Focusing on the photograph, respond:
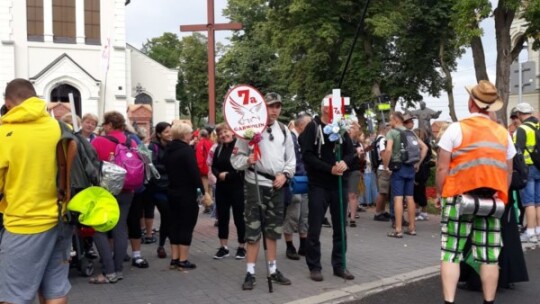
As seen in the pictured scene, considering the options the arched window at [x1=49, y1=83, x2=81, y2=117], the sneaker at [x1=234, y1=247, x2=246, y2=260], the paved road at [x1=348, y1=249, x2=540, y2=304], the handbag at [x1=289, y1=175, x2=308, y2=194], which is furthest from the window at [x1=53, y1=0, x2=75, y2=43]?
the paved road at [x1=348, y1=249, x2=540, y2=304]

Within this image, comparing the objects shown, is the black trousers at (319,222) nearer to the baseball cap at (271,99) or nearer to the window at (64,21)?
the baseball cap at (271,99)

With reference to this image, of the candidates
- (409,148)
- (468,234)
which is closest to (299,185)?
(409,148)

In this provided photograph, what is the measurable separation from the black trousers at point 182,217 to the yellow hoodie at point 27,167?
2990 mm

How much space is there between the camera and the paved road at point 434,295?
5.76 metres

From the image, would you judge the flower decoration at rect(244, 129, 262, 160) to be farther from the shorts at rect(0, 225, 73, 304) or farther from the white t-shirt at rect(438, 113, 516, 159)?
the shorts at rect(0, 225, 73, 304)

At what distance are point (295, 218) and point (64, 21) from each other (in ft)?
Answer: 105

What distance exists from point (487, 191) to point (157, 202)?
467cm

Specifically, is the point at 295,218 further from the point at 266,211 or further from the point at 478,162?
the point at 478,162

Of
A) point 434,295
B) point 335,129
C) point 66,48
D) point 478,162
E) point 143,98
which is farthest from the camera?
point 143,98

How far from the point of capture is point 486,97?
4.98 metres

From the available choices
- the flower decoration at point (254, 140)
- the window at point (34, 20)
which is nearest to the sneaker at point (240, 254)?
the flower decoration at point (254, 140)

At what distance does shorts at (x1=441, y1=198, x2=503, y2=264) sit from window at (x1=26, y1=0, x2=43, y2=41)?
3480 cm

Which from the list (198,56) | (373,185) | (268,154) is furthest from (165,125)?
(198,56)

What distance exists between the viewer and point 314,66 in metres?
31.9
